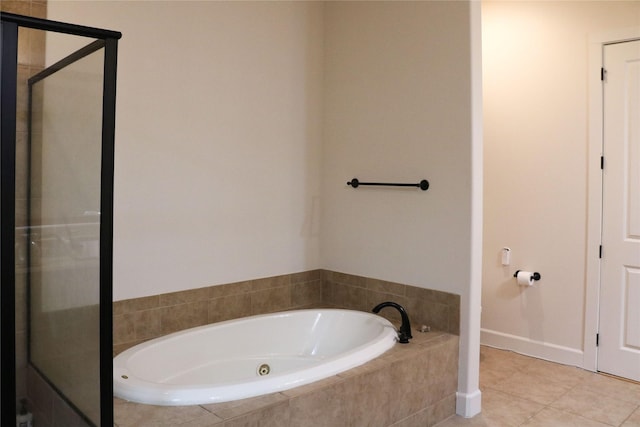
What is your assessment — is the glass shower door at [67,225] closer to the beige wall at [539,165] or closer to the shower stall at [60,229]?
the shower stall at [60,229]

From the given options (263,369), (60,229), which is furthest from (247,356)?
(60,229)

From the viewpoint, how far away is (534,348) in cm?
377

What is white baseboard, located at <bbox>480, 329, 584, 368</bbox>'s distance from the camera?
3.60 meters

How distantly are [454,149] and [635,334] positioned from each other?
5.73ft

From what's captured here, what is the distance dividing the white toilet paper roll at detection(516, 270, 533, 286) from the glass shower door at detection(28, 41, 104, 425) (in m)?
2.97

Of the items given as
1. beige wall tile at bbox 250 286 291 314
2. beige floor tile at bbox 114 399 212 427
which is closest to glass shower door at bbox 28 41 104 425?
beige floor tile at bbox 114 399 212 427

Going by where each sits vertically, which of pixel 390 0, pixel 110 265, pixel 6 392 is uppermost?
pixel 390 0

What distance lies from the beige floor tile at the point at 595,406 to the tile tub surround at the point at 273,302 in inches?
31.6

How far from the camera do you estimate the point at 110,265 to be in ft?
5.21

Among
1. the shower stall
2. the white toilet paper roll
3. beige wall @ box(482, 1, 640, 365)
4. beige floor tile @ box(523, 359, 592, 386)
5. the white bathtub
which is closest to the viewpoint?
the shower stall

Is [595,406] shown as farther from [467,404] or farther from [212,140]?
[212,140]

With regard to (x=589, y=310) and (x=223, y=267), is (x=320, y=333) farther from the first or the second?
(x=589, y=310)

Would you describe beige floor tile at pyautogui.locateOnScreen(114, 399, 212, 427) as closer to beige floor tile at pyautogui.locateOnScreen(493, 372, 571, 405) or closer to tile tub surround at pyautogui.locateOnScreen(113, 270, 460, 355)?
tile tub surround at pyautogui.locateOnScreen(113, 270, 460, 355)

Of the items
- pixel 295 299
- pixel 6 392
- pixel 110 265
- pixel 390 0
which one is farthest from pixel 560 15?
pixel 6 392
